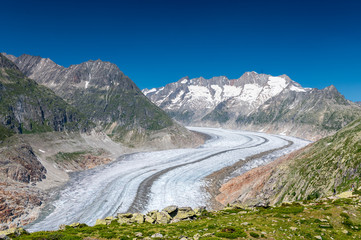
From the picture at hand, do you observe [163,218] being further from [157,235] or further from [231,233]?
[231,233]

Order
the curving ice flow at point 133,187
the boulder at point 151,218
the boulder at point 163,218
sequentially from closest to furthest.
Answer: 1. the boulder at point 163,218
2. the boulder at point 151,218
3. the curving ice flow at point 133,187

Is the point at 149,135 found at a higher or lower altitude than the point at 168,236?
higher

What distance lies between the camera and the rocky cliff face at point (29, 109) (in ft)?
399

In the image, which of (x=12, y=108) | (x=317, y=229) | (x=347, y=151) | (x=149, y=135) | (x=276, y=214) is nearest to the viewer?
(x=317, y=229)

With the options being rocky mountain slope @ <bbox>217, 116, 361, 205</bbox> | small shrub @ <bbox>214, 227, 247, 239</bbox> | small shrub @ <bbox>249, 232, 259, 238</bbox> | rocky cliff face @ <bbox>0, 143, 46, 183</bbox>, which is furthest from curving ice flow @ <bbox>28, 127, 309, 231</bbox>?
small shrub @ <bbox>249, 232, 259, 238</bbox>

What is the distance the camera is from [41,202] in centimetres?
6981

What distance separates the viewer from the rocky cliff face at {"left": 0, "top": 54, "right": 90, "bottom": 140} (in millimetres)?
121694

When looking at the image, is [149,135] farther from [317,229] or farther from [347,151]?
[317,229]

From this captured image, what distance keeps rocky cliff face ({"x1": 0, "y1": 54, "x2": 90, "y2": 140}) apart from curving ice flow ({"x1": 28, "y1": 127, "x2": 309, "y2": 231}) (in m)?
42.6

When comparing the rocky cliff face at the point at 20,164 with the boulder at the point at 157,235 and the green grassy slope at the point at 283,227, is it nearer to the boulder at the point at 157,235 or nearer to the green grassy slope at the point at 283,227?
the green grassy slope at the point at 283,227

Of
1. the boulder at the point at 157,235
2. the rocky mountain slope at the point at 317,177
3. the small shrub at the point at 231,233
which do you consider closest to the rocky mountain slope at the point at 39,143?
the boulder at the point at 157,235

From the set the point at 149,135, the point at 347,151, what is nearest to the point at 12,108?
the point at 149,135

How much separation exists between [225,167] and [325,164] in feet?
240

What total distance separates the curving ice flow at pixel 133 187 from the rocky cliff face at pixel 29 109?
4259 centimetres
